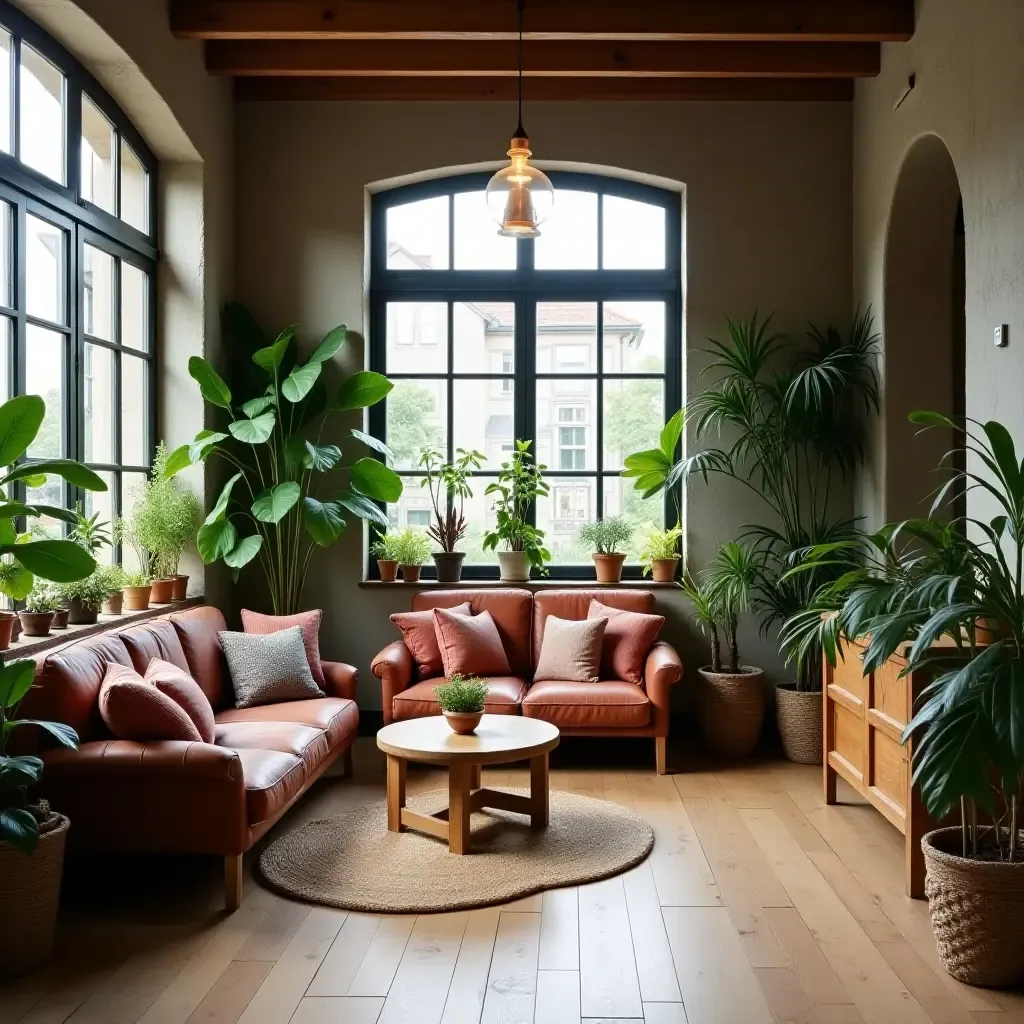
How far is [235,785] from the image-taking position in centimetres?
374

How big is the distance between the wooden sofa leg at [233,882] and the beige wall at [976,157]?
3.13 m

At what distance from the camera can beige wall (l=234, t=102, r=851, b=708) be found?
637 cm

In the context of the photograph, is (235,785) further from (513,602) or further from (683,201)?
(683,201)

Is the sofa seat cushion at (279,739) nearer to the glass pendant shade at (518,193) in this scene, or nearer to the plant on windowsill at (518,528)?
the plant on windowsill at (518,528)

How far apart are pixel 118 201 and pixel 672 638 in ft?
12.6

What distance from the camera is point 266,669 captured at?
5.15m

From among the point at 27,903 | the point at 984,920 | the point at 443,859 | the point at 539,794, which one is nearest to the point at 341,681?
the point at 539,794

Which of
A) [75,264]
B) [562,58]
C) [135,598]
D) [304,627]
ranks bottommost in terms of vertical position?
[304,627]

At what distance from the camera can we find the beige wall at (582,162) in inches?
251

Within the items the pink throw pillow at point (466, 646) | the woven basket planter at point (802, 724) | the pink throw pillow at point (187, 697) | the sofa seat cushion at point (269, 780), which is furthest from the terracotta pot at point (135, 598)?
the woven basket planter at point (802, 724)

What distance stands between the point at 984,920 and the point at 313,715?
286 centimetres

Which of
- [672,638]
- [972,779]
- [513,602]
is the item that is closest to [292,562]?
[513,602]

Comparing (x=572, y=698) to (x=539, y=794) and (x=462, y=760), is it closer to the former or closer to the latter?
(x=539, y=794)

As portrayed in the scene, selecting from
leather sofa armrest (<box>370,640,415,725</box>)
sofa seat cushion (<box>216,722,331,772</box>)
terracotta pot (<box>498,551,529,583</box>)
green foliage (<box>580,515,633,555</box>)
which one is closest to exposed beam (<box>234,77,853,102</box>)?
green foliage (<box>580,515,633,555</box>)
